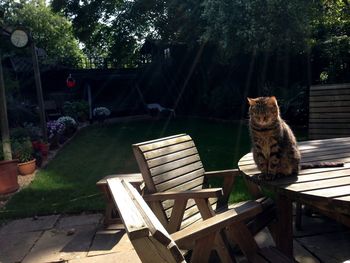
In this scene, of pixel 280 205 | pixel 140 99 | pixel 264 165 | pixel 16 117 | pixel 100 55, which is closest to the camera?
pixel 264 165

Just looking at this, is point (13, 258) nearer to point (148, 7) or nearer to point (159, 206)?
point (159, 206)

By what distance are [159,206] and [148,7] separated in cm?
1424

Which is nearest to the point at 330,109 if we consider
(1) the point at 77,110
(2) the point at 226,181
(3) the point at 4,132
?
(2) the point at 226,181

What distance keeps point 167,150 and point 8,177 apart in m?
3.63

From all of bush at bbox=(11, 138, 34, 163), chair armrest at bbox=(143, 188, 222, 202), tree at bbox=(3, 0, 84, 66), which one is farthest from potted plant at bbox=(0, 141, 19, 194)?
tree at bbox=(3, 0, 84, 66)

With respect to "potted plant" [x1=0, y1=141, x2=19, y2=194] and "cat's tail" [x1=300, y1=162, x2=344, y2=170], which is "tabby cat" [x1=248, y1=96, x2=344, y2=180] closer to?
"cat's tail" [x1=300, y1=162, x2=344, y2=170]

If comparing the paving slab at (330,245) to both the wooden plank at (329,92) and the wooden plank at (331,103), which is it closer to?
the wooden plank at (331,103)

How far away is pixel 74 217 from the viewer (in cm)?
453

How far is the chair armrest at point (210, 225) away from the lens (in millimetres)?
2000

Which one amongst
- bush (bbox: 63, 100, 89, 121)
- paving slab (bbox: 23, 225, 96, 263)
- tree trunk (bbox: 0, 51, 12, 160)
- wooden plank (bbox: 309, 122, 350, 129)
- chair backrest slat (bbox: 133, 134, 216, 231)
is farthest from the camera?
bush (bbox: 63, 100, 89, 121)

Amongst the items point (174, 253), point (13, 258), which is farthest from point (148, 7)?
point (174, 253)

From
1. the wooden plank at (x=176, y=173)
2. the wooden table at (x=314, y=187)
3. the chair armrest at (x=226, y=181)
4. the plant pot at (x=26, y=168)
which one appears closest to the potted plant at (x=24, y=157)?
the plant pot at (x=26, y=168)

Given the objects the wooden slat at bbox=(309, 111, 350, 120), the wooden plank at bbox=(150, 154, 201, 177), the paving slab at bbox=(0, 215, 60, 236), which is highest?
the wooden slat at bbox=(309, 111, 350, 120)

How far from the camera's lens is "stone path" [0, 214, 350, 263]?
3252mm
